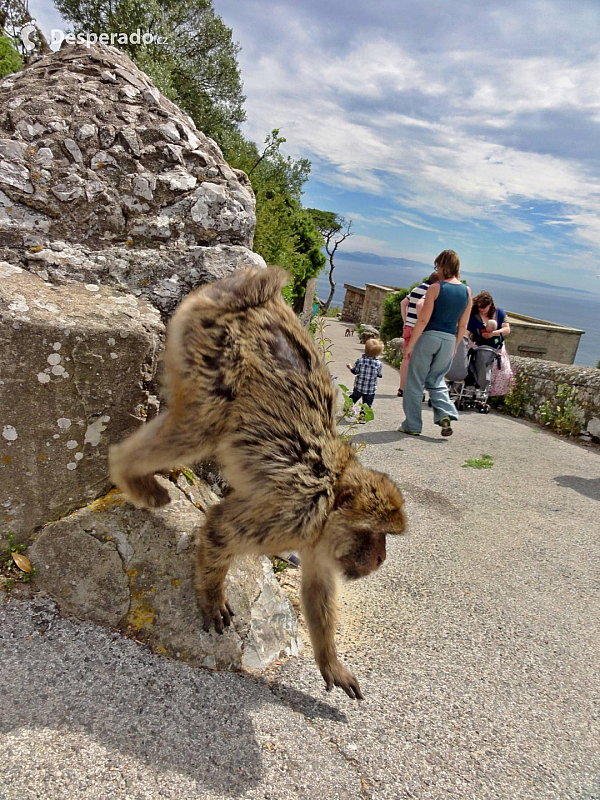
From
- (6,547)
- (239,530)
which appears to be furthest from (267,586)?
(6,547)

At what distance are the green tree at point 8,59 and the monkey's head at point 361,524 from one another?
30.4 feet

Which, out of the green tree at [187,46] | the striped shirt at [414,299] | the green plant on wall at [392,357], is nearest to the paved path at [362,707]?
the striped shirt at [414,299]

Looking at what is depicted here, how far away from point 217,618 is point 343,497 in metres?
0.82

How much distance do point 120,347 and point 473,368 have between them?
7.12 m

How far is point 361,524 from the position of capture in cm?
213

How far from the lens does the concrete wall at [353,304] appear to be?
89.1ft

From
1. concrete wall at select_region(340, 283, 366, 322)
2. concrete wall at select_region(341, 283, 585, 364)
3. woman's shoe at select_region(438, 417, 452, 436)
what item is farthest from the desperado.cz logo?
concrete wall at select_region(340, 283, 366, 322)

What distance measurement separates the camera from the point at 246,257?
305 cm

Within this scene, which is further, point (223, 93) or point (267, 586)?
point (223, 93)

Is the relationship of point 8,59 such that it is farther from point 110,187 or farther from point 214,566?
point 214,566

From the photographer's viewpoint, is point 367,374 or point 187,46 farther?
point 187,46

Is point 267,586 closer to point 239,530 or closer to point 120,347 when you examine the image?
point 239,530

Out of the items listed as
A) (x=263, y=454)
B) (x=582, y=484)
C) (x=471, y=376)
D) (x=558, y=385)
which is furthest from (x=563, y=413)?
(x=263, y=454)

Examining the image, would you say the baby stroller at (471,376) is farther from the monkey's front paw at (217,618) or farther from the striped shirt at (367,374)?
the monkey's front paw at (217,618)
